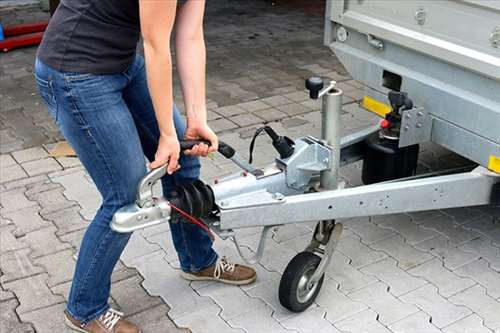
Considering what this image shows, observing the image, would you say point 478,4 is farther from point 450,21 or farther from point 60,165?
point 60,165

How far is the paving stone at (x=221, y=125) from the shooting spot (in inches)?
201

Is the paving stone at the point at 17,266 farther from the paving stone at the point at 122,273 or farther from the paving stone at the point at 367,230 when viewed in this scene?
the paving stone at the point at 367,230

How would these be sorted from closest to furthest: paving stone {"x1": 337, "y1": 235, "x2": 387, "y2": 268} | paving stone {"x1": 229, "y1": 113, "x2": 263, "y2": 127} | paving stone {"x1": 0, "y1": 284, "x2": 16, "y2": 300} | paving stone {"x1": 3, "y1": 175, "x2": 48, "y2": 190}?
paving stone {"x1": 0, "y1": 284, "x2": 16, "y2": 300}, paving stone {"x1": 337, "y1": 235, "x2": 387, "y2": 268}, paving stone {"x1": 3, "y1": 175, "x2": 48, "y2": 190}, paving stone {"x1": 229, "y1": 113, "x2": 263, "y2": 127}

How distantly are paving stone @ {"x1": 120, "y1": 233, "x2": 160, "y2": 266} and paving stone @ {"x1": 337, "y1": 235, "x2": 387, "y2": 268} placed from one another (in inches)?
38.0

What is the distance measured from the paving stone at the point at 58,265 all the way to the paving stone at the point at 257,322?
2.90 feet

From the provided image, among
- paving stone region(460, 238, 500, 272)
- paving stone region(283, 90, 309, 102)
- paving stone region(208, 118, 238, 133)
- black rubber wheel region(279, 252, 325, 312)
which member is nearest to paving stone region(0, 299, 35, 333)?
black rubber wheel region(279, 252, 325, 312)

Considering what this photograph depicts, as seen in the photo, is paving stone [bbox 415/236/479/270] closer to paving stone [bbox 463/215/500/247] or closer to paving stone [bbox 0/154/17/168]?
paving stone [bbox 463/215/500/247]

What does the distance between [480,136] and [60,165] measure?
2638 mm

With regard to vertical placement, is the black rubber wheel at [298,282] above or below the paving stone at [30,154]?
above

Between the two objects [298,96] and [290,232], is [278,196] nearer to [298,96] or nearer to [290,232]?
[290,232]

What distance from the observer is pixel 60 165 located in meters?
4.52

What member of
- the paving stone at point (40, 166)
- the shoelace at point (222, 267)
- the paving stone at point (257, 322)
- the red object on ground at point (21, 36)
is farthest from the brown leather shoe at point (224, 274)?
the red object on ground at point (21, 36)

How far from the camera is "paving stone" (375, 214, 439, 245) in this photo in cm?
369

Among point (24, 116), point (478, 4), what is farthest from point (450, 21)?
point (24, 116)
